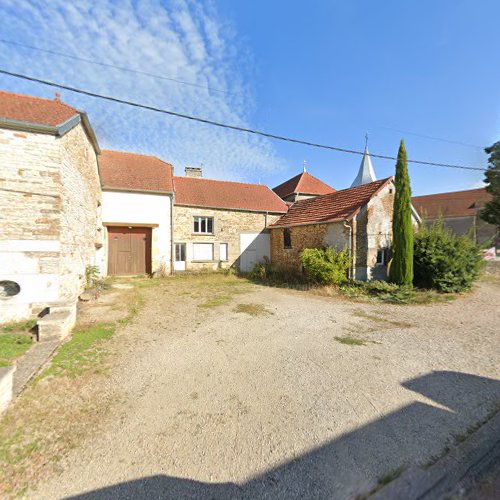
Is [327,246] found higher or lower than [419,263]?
higher

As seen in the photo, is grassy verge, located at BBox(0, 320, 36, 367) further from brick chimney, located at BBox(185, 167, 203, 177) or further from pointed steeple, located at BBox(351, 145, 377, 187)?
pointed steeple, located at BBox(351, 145, 377, 187)

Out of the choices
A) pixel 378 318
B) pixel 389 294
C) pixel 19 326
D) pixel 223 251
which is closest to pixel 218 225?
pixel 223 251

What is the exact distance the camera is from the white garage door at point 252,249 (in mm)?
16703

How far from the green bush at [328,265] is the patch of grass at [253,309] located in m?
4.16

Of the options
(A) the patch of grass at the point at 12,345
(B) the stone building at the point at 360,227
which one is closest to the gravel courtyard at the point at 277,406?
(A) the patch of grass at the point at 12,345

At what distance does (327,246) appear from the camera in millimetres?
12516

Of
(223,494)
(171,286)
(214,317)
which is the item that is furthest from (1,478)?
(171,286)

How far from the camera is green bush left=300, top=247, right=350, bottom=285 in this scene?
11.1m

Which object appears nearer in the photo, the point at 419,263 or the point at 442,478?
the point at 442,478

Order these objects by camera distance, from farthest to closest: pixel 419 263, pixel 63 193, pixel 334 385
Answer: pixel 419 263 → pixel 63 193 → pixel 334 385

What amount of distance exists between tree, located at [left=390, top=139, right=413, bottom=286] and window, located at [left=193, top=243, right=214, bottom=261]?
991 centimetres

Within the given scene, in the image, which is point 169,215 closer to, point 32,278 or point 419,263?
point 32,278

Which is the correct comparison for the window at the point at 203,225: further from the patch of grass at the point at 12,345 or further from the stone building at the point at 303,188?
the patch of grass at the point at 12,345

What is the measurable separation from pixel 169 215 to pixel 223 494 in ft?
45.7
